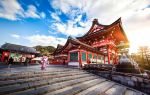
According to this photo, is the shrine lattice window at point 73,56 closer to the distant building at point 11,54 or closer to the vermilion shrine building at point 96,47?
the vermilion shrine building at point 96,47

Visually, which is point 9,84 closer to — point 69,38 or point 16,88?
point 16,88

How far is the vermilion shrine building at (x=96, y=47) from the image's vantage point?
50.0 ft

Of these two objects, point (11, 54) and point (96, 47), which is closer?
point (96, 47)

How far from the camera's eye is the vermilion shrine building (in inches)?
600

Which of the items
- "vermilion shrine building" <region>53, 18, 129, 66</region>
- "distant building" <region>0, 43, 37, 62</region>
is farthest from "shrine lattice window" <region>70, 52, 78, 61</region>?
"distant building" <region>0, 43, 37, 62</region>

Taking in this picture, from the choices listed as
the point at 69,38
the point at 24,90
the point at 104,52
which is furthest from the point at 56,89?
the point at 104,52

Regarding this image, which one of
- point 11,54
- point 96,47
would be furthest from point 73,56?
point 11,54

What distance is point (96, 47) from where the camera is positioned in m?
20.0

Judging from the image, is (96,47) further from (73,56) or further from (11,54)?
(11,54)

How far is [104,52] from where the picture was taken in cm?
1884

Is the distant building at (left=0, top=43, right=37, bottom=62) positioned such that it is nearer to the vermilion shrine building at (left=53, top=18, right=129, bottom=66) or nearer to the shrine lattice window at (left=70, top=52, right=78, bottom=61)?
the vermilion shrine building at (left=53, top=18, right=129, bottom=66)

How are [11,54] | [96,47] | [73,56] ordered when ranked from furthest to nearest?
[11,54] → [96,47] → [73,56]

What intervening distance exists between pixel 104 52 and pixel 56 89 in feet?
47.4

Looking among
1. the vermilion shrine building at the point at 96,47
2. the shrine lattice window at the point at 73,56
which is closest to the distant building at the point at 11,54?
the vermilion shrine building at the point at 96,47
